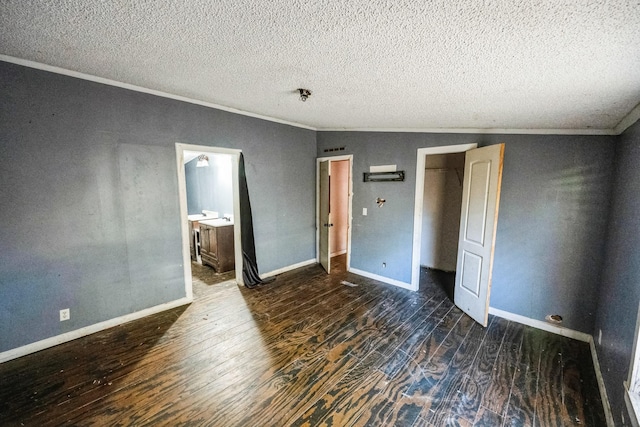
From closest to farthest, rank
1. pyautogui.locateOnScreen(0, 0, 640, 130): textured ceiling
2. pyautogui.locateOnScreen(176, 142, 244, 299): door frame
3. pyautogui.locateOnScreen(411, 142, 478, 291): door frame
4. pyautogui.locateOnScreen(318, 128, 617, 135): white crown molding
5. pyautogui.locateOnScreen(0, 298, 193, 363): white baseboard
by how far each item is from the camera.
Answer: pyautogui.locateOnScreen(0, 0, 640, 130): textured ceiling → pyautogui.locateOnScreen(0, 298, 193, 363): white baseboard → pyautogui.locateOnScreen(318, 128, 617, 135): white crown molding → pyautogui.locateOnScreen(176, 142, 244, 299): door frame → pyautogui.locateOnScreen(411, 142, 478, 291): door frame

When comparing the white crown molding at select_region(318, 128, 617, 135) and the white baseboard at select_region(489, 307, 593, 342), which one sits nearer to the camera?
the white crown molding at select_region(318, 128, 617, 135)

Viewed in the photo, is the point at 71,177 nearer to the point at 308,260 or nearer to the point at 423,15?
the point at 423,15

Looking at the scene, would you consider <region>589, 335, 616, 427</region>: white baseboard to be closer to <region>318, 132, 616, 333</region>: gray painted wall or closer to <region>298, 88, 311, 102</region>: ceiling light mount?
<region>318, 132, 616, 333</region>: gray painted wall

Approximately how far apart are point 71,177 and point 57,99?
71 cm

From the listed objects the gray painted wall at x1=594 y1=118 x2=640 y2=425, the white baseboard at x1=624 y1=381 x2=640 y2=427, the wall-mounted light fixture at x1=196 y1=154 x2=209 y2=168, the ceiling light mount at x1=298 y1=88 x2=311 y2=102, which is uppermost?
the ceiling light mount at x1=298 y1=88 x2=311 y2=102

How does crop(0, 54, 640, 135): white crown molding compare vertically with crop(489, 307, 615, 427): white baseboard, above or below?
above

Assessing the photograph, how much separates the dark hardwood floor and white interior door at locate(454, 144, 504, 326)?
280 millimetres

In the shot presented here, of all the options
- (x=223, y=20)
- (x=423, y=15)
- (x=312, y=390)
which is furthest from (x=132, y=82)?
(x=312, y=390)

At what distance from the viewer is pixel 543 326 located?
2.89 meters

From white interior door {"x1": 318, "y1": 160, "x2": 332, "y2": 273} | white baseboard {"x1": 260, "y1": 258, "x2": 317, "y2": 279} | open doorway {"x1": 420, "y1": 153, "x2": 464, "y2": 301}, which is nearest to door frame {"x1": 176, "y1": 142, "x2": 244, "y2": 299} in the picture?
white baseboard {"x1": 260, "y1": 258, "x2": 317, "y2": 279}

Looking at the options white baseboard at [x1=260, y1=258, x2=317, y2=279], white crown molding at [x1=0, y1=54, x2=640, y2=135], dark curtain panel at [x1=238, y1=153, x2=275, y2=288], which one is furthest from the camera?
white baseboard at [x1=260, y1=258, x2=317, y2=279]

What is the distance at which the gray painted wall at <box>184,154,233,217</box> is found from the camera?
4.96 metres

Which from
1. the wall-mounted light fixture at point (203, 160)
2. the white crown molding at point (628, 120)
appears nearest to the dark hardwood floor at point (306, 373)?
the white crown molding at point (628, 120)

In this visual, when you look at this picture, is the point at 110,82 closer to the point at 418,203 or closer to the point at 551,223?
the point at 418,203
